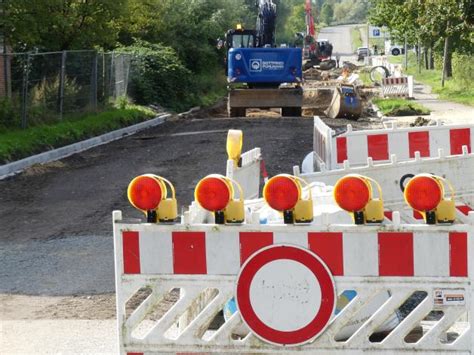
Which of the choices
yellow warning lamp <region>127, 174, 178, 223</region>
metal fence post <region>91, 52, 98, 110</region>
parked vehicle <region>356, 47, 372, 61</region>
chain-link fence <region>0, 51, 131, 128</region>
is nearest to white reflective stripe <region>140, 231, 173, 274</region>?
yellow warning lamp <region>127, 174, 178, 223</region>

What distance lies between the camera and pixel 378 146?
8.91 meters

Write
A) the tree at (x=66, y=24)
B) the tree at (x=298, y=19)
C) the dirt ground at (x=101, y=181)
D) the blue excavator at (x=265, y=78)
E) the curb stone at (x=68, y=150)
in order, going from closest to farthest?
the dirt ground at (x=101, y=181) → the curb stone at (x=68, y=150) → the tree at (x=66, y=24) → the blue excavator at (x=265, y=78) → the tree at (x=298, y=19)

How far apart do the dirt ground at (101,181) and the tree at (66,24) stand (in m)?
3.39

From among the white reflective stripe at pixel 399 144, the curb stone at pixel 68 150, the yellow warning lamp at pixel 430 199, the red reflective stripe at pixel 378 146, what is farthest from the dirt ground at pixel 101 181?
the yellow warning lamp at pixel 430 199

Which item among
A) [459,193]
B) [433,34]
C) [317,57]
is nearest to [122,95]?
[433,34]

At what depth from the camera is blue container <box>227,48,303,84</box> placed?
108ft

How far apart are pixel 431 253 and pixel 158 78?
34.0m

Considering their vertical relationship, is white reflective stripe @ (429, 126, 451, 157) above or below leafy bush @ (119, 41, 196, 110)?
below

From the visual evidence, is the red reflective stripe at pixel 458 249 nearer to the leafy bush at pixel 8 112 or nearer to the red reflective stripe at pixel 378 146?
the red reflective stripe at pixel 378 146

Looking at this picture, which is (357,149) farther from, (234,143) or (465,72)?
(465,72)

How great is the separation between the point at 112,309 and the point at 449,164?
2.95m

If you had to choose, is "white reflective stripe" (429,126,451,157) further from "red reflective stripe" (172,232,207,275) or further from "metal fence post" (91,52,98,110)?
"metal fence post" (91,52,98,110)

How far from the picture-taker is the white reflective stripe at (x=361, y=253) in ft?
15.7

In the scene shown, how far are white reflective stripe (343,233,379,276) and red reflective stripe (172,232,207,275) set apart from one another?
26.9 inches
